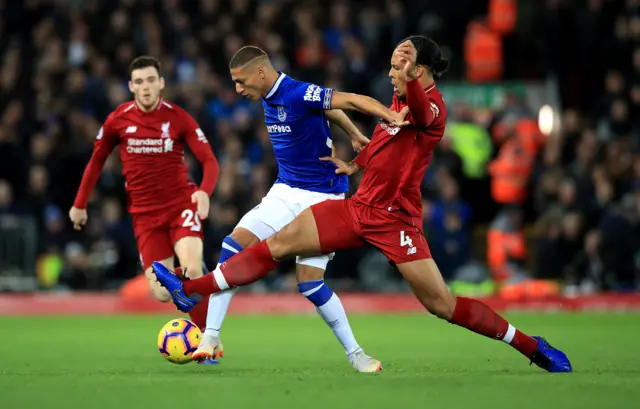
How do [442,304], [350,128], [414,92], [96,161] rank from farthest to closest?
[96,161] → [350,128] → [442,304] → [414,92]

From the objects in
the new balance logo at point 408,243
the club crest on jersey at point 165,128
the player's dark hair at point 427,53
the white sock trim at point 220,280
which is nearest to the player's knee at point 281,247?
the white sock trim at point 220,280

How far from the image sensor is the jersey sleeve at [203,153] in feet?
32.3

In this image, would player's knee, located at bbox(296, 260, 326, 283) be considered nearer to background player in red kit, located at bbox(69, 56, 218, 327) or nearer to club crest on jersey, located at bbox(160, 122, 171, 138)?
background player in red kit, located at bbox(69, 56, 218, 327)

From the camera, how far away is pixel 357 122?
63.9ft

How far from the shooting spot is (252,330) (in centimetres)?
1410

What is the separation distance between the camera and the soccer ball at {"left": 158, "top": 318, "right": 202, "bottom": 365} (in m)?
8.85

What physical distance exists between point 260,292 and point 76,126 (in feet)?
13.5

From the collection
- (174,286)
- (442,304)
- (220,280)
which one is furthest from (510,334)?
(174,286)

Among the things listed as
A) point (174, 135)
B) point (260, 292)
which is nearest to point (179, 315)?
point (260, 292)

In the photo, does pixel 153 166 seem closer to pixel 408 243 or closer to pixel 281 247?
pixel 281 247

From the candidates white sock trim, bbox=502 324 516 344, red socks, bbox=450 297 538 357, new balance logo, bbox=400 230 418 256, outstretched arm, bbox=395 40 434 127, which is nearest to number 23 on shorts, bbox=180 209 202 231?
new balance logo, bbox=400 230 418 256

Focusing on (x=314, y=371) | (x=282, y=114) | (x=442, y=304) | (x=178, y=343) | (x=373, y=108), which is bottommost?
(x=314, y=371)

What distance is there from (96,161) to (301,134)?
86.2 inches

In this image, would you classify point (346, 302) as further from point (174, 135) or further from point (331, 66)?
point (174, 135)
